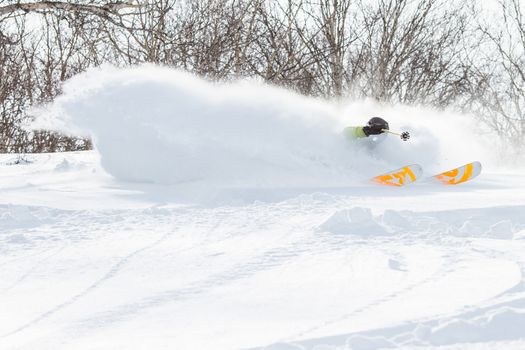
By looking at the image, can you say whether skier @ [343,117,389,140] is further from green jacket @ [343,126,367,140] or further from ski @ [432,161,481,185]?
ski @ [432,161,481,185]

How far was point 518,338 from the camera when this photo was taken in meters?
2.47

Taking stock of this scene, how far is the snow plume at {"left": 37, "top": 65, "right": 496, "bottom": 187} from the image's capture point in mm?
7246

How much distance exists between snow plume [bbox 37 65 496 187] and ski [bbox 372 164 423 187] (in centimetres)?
33

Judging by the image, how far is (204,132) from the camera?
24.1ft

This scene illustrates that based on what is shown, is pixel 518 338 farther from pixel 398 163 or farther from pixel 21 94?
pixel 21 94

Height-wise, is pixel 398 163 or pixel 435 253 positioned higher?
pixel 398 163

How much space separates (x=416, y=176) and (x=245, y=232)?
3032mm

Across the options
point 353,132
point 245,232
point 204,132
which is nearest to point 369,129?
point 353,132

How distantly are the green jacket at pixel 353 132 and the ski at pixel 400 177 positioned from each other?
62cm

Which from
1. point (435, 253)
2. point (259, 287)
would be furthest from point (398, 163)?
point (259, 287)

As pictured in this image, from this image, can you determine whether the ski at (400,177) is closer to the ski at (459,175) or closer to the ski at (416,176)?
the ski at (416,176)

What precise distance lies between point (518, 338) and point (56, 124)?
605 cm

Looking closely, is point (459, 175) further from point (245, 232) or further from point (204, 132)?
point (245, 232)

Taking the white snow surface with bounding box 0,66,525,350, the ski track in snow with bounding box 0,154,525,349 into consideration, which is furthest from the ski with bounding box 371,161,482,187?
the ski track in snow with bounding box 0,154,525,349
